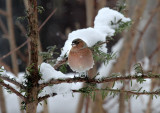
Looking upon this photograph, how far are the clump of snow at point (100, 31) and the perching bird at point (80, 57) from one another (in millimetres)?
17

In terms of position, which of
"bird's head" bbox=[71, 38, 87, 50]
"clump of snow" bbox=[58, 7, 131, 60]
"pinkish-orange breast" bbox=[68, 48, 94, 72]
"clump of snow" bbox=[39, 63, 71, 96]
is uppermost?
"clump of snow" bbox=[58, 7, 131, 60]

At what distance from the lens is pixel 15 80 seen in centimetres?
38

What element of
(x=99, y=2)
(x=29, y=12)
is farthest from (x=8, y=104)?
(x=29, y=12)

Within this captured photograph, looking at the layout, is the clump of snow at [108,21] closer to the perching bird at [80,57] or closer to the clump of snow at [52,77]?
the perching bird at [80,57]

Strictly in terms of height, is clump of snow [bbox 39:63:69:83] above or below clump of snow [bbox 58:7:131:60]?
below

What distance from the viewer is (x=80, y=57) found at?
0.57 metres

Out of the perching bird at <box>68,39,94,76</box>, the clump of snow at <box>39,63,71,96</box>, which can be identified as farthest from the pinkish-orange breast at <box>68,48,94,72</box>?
the clump of snow at <box>39,63,71,96</box>

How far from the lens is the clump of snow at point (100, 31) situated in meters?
0.56

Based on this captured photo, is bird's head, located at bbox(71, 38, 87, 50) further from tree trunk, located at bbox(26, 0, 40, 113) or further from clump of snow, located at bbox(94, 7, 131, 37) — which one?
tree trunk, located at bbox(26, 0, 40, 113)

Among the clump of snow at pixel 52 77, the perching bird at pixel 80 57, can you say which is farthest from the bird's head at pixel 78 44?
the clump of snow at pixel 52 77

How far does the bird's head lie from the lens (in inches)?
22.2

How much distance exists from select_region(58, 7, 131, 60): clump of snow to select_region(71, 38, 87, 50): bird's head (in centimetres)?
1

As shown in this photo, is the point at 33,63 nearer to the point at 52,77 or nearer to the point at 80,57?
the point at 52,77

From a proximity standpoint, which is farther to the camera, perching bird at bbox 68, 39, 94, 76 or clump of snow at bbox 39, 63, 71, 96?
perching bird at bbox 68, 39, 94, 76
